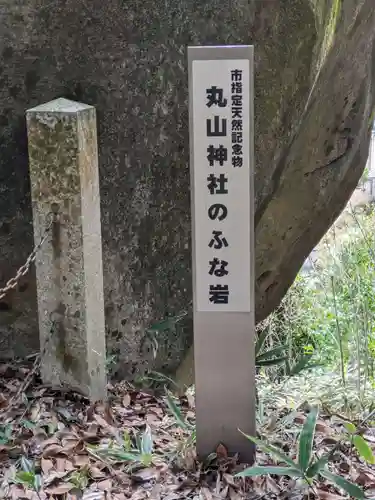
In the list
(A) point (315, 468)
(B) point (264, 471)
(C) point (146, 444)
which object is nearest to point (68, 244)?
(C) point (146, 444)

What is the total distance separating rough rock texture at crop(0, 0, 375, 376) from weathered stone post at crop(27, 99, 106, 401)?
39 centimetres

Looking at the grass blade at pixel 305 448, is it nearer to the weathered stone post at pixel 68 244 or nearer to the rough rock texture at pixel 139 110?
the weathered stone post at pixel 68 244

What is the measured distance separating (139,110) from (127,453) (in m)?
1.64

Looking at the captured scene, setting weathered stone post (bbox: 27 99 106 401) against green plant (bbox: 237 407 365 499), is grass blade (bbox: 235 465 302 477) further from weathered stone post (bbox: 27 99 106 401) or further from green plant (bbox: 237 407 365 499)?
weathered stone post (bbox: 27 99 106 401)

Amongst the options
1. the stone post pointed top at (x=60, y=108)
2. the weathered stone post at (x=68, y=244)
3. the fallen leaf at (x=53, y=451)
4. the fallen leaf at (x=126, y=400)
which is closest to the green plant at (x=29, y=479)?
the fallen leaf at (x=53, y=451)

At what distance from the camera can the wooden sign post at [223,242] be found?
2.29m

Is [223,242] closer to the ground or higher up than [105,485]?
higher up

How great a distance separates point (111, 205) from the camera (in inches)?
129

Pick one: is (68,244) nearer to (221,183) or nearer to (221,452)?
(221,183)

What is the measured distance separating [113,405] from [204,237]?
1170mm

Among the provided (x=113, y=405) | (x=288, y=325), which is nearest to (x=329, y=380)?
(x=113, y=405)

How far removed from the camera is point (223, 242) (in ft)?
7.88

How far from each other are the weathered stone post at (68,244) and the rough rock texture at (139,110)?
394 millimetres

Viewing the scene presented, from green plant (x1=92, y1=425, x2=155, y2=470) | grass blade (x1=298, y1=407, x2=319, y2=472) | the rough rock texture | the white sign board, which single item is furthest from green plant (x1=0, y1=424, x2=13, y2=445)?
grass blade (x1=298, y1=407, x2=319, y2=472)
